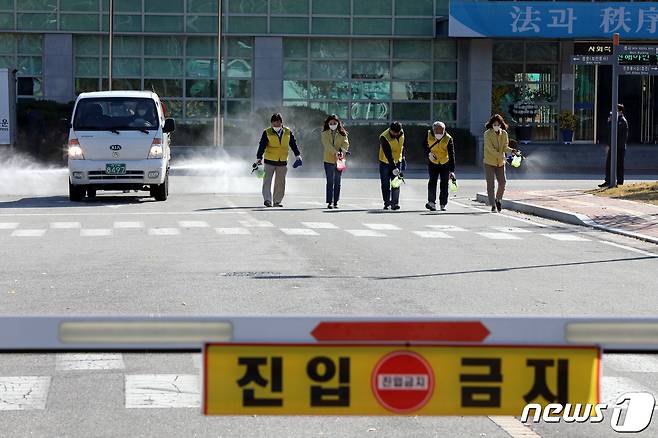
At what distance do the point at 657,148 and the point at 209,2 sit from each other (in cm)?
1552

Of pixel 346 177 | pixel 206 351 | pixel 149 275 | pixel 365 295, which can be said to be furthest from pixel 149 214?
pixel 206 351

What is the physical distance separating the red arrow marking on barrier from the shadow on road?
21905 mm

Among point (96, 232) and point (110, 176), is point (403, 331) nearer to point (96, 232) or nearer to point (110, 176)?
point (96, 232)

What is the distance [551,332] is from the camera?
155 inches

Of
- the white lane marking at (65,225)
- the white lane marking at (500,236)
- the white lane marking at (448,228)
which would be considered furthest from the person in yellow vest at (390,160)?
the white lane marking at (65,225)

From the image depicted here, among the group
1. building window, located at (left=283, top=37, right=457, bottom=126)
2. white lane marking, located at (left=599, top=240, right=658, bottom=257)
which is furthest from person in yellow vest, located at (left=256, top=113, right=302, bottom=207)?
building window, located at (left=283, top=37, right=457, bottom=126)

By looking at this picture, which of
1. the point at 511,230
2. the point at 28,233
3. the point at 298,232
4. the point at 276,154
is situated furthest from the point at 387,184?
the point at 28,233

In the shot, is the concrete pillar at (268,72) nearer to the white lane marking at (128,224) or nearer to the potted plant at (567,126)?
the potted plant at (567,126)

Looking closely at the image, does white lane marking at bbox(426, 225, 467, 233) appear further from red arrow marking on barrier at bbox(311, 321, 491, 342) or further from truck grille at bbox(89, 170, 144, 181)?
red arrow marking on barrier at bbox(311, 321, 491, 342)

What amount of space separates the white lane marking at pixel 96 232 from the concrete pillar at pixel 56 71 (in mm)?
29280

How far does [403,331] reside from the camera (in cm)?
392

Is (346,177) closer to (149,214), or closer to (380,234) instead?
(149,214)

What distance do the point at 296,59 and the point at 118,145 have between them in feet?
76.7

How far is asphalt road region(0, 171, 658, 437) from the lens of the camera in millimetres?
7262
